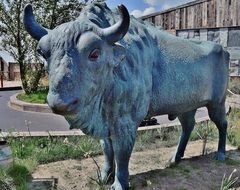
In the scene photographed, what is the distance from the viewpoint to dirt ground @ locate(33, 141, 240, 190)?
164 inches

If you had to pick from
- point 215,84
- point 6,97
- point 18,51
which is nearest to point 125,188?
point 215,84

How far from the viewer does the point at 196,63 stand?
4262 mm

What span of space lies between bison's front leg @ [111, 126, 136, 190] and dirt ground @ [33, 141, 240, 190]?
0.38 meters

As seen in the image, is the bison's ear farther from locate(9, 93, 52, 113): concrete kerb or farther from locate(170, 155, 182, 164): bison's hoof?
locate(9, 93, 52, 113): concrete kerb

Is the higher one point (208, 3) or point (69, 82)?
point (208, 3)

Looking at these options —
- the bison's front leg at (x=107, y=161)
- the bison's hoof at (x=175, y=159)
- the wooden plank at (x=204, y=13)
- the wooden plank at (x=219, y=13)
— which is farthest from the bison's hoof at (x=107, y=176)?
the wooden plank at (x=204, y=13)

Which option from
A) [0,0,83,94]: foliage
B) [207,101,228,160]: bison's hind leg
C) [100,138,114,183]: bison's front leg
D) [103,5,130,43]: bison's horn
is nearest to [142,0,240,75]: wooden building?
[0,0,83,94]: foliage

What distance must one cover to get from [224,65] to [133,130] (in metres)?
1.79

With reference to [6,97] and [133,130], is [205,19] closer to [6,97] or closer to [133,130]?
[6,97]

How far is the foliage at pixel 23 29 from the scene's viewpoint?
13.7 metres

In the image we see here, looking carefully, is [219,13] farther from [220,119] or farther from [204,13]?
[220,119]

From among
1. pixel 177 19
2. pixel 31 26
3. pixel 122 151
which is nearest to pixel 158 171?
pixel 122 151

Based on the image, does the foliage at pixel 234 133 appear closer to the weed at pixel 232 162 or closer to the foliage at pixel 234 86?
the weed at pixel 232 162

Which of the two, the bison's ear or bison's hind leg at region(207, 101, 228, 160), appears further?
bison's hind leg at region(207, 101, 228, 160)
